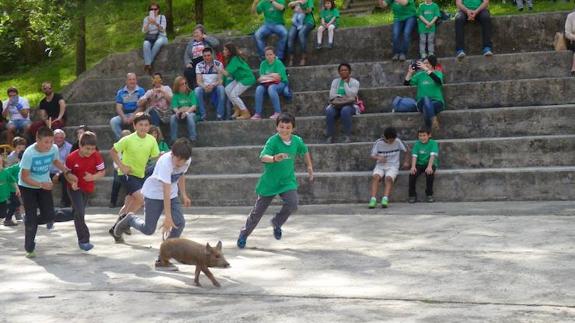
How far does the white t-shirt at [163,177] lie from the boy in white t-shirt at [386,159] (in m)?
4.42

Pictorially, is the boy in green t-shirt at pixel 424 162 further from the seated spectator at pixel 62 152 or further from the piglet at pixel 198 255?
the seated spectator at pixel 62 152

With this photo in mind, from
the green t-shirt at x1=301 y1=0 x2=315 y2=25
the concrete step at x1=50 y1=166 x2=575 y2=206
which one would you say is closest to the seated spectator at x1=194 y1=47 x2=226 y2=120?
the concrete step at x1=50 y1=166 x2=575 y2=206

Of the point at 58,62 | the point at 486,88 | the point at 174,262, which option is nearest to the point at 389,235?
the point at 174,262

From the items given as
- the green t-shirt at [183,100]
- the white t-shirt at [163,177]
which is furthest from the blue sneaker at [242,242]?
the green t-shirt at [183,100]

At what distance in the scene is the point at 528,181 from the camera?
12.1 metres

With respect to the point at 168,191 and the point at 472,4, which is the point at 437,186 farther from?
the point at 168,191

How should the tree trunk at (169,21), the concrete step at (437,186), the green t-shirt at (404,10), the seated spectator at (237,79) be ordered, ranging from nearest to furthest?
the concrete step at (437,186) → the seated spectator at (237,79) → the green t-shirt at (404,10) → the tree trunk at (169,21)

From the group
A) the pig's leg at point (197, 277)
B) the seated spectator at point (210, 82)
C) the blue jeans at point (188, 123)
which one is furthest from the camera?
the seated spectator at point (210, 82)

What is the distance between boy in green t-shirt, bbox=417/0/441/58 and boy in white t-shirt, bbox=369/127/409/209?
3.79 metres

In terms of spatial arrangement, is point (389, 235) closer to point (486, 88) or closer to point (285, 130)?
point (285, 130)

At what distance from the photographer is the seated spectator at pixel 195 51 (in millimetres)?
16438

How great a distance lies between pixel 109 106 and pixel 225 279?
32.9ft

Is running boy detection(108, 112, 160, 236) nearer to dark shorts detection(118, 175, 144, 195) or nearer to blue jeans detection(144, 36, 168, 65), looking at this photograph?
dark shorts detection(118, 175, 144, 195)

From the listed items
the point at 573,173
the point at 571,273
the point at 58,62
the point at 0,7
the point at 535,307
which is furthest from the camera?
the point at 58,62
